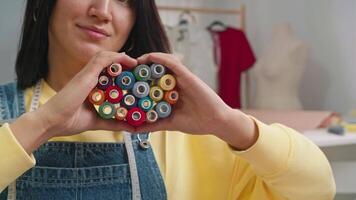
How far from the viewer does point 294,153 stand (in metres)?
0.55

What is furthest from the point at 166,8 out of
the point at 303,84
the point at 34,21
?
the point at 34,21

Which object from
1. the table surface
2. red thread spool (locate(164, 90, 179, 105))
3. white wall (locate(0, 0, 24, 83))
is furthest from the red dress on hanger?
red thread spool (locate(164, 90, 179, 105))

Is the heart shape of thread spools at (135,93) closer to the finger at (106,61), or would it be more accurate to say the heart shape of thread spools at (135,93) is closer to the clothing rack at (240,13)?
the finger at (106,61)

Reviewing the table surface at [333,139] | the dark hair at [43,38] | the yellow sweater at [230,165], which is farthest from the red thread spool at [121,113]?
the table surface at [333,139]

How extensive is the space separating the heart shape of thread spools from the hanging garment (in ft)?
4.15

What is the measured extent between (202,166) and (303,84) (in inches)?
49.6

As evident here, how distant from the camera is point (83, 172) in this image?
2.01 feet

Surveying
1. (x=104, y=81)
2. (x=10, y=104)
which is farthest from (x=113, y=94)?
(x=10, y=104)

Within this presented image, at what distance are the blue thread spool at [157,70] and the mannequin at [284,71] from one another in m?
1.24

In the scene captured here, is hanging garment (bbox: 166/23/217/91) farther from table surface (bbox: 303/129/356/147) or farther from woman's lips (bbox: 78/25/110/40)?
woman's lips (bbox: 78/25/110/40)

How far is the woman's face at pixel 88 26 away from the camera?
617 millimetres

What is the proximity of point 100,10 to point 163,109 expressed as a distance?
0.69ft

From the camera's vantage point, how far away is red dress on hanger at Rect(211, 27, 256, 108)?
73.0 inches

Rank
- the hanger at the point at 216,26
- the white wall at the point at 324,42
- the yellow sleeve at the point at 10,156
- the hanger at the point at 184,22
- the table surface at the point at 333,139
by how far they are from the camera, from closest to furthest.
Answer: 1. the yellow sleeve at the point at 10,156
2. the table surface at the point at 333,139
3. the white wall at the point at 324,42
4. the hanger at the point at 184,22
5. the hanger at the point at 216,26
